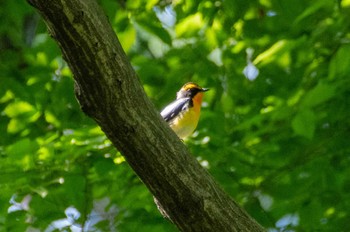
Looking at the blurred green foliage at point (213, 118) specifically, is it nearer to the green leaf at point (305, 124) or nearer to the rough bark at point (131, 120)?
the green leaf at point (305, 124)

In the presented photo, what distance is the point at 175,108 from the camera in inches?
250

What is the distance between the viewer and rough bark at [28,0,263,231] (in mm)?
2787

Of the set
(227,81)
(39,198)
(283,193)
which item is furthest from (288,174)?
(39,198)

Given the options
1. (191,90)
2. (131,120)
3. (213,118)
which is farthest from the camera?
(191,90)

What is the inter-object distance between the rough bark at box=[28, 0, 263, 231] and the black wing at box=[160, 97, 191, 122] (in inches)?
113

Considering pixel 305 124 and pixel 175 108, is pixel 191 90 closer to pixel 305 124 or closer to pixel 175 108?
pixel 175 108

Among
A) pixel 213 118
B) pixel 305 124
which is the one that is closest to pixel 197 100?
pixel 213 118

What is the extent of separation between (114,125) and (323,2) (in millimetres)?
2160

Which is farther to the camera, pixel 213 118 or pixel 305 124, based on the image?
pixel 213 118

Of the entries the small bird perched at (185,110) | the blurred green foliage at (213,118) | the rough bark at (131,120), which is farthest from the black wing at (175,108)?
the rough bark at (131,120)

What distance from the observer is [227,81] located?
5.66 metres

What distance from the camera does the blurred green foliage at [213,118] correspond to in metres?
4.99

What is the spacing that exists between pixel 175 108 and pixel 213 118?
3.47ft

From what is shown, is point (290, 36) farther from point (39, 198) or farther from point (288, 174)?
point (39, 198)
